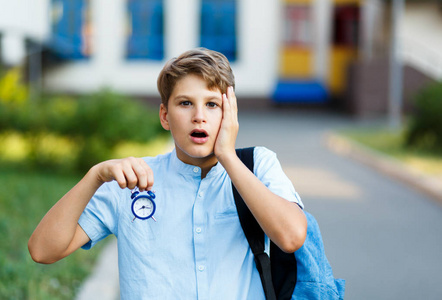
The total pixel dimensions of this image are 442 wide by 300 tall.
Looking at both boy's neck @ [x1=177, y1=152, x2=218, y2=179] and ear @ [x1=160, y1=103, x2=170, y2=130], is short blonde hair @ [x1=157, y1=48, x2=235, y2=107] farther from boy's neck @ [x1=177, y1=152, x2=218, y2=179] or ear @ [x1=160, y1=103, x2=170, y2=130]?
boy's neck @ [x1=177, y1=152, x2=218, y2=179]

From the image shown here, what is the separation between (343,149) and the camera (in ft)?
55.7

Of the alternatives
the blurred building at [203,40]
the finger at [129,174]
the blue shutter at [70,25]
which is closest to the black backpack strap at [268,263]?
the finger at [129,174]

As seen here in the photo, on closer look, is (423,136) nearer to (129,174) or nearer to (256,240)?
(256,240)

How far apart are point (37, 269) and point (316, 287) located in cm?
393

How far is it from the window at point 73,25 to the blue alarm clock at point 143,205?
28797 mm

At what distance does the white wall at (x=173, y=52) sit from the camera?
3070 centimetres

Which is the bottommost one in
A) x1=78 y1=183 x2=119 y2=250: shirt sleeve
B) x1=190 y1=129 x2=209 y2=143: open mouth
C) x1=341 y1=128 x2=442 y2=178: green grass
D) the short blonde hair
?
x1=341 y1=128 x2=442 y2=178: green grass

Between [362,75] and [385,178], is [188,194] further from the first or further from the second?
[362,75]

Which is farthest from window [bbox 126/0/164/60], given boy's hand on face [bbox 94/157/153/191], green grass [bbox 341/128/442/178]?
boy's hand on face [bbox 94/157/153/191]

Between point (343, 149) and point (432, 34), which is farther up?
point (432, 34)

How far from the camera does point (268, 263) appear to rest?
84.5 inches

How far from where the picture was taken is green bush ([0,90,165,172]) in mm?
11781

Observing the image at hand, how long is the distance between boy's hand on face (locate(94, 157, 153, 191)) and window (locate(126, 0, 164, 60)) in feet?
96.8

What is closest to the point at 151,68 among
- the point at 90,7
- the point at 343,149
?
the point at 90,7
